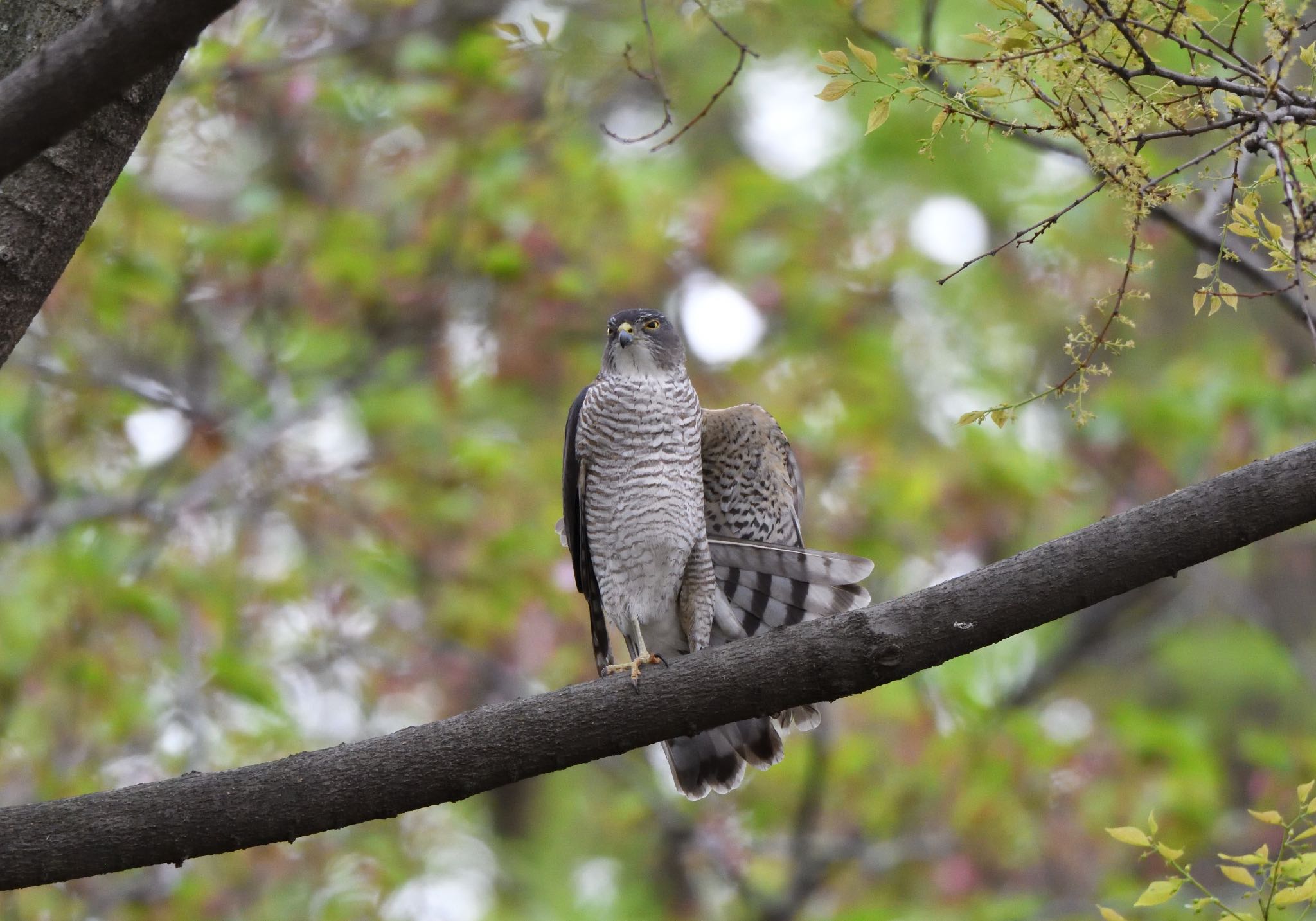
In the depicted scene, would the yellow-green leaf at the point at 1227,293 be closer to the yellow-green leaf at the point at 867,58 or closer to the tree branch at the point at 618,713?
the tree branch at the point at 618,713

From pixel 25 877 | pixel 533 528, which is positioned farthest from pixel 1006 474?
pixel 25 877

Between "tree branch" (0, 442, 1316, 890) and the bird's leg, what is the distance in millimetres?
166

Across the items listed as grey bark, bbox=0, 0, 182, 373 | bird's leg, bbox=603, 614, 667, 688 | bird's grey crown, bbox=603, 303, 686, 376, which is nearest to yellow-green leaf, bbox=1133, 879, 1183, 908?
bird's leg, bbox=603, 614, 667, 688

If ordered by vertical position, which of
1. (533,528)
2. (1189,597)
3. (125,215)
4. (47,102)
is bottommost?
(1189,597)

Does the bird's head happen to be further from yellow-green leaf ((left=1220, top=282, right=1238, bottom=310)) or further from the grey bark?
yellow-green leaf ((left=1220, top=282, right=1238, bottom=310))

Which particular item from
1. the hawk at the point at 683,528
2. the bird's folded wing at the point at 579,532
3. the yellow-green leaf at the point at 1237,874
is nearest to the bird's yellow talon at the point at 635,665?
the hawk at the point at 683,528

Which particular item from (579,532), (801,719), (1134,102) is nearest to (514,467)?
(579,532)

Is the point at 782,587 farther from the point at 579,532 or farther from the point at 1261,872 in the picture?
the point at 1261,872

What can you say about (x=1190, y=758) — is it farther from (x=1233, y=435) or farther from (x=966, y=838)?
(x=1233, y=435)

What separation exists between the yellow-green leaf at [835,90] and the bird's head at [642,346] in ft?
6.85

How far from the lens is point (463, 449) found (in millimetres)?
7172

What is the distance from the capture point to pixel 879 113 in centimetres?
263

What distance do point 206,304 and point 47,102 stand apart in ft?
17.8

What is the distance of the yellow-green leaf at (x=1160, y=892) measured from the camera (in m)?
2.56
